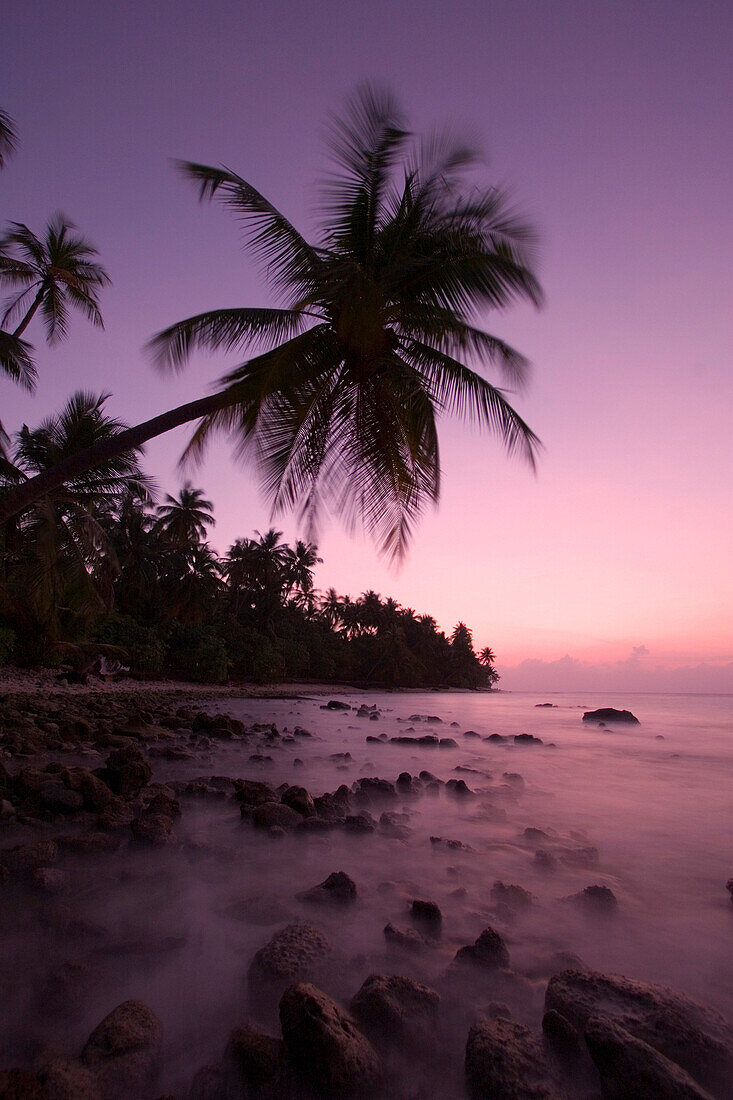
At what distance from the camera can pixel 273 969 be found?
202 cm

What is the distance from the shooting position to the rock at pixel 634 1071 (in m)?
1.42

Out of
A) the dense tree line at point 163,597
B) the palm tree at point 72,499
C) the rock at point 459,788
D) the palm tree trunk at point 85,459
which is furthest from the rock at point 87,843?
the palm tree at point 72,499

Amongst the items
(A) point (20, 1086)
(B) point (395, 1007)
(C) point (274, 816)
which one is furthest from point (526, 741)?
(A) point (20, 1086)

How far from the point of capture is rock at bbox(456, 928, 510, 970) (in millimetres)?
2153

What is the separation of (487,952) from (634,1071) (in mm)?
786

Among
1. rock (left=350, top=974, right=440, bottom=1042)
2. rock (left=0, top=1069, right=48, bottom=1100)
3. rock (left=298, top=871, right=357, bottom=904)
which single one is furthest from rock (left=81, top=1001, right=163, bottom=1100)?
rock (left=298, top=871, right=357, bottom=904)

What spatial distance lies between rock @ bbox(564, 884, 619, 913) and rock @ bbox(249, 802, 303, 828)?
2.01 meters

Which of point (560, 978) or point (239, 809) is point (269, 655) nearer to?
point (239, 809)

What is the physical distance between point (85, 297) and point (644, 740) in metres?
19.3

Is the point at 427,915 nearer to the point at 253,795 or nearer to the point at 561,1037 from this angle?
the point at 561,1037

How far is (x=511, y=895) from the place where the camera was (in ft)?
9.39

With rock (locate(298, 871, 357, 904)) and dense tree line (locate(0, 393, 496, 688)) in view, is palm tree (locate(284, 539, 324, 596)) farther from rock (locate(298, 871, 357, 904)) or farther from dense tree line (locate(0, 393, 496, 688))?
rock (locate(298, 871, 357, 904))

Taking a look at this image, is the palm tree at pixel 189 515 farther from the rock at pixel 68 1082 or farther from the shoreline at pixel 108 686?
the rock at pixel 68 1082

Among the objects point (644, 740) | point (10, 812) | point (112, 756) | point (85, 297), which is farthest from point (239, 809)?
point (85, 297)
